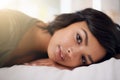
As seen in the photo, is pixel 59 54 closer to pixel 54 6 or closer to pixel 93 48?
pixel 93 48

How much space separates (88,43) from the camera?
0.94m

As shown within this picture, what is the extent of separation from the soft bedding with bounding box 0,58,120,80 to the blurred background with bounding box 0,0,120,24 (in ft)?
2.22

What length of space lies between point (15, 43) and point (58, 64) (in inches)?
8.2

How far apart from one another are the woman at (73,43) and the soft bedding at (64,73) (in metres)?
0.19

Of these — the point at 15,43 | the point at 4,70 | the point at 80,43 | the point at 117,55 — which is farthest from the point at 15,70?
the point at 117,55

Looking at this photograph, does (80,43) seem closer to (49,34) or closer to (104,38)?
(104,38)

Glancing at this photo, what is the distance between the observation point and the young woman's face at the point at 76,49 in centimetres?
94

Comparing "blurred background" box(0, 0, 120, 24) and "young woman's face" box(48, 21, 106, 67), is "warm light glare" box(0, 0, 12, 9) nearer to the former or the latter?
"blurred background" box(0, 0, 120, 24)

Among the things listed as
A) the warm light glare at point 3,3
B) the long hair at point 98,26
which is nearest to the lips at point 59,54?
the long hair at point 98,26

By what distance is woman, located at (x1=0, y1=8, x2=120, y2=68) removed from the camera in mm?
936

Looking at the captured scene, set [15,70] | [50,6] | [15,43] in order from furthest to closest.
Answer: [50,6]
[15,43]
[15,70]

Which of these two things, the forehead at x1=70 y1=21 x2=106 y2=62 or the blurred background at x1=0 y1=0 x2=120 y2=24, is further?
the blurred background at x1=0 y1=0 x2=120 y2=24

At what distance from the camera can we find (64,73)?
0.70 meters

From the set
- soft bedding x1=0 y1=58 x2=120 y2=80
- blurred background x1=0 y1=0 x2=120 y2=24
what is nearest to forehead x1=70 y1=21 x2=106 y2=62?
soft bedding x1=0 y1=58 x2=120 y2=80
